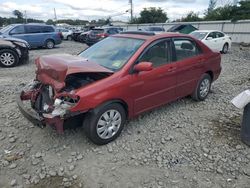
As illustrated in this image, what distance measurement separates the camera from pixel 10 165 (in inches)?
123

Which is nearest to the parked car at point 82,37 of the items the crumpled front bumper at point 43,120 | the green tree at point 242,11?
the green tree at point 242,11

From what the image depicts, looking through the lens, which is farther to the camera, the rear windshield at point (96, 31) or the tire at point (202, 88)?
the rear windshield at point (96, 31)

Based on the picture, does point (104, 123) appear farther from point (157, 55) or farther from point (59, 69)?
point (157, 55)

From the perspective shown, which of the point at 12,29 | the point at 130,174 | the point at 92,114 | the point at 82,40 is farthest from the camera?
the point at 82,40

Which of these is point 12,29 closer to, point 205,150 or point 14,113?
point 14,113

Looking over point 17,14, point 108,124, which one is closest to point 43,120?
point 108,124

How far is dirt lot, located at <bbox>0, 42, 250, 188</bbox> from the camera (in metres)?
2.87

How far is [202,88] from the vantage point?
521cm

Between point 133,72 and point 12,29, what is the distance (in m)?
12.3

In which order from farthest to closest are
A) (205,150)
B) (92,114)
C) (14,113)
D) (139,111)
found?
(14,113)
(139,111)
(205,150)
(92,114)

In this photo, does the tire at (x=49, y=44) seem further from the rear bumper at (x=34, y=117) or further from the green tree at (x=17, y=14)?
the green tree at (x=17, y=14)

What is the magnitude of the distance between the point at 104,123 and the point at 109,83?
600 mm

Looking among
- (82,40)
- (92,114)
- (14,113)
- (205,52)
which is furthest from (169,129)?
(82,40)

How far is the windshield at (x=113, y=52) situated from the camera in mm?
3686
